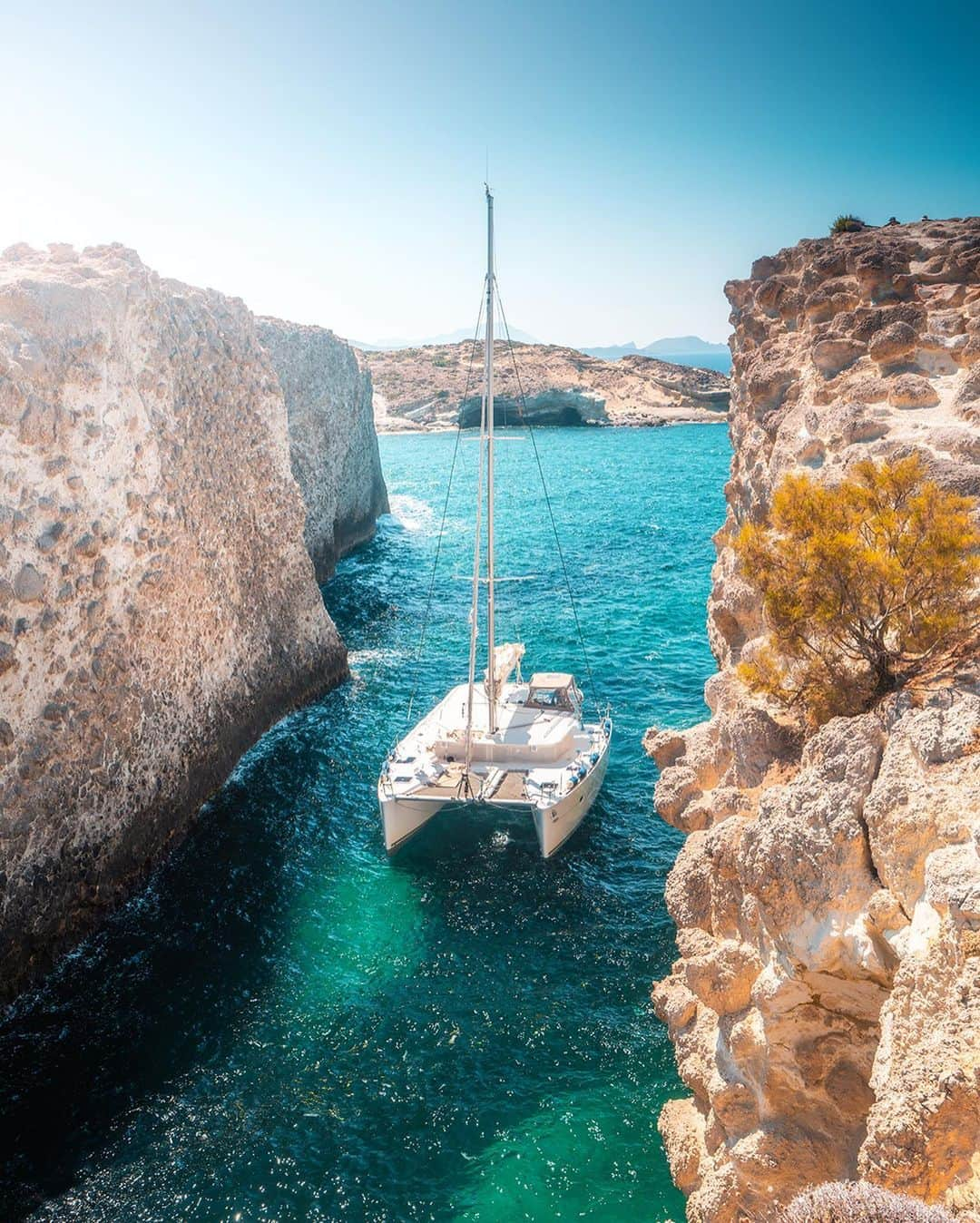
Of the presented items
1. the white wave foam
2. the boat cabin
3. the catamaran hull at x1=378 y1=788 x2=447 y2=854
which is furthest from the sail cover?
the white wave foam

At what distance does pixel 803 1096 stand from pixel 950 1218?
4.79 meters

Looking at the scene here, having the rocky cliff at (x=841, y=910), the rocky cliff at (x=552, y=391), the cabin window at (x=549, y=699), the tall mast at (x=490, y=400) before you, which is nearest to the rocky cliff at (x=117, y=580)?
the tall mast at (x=490, y=400)

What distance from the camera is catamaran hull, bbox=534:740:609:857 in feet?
69.1

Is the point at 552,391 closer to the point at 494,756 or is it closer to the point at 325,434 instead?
the point at 325,434

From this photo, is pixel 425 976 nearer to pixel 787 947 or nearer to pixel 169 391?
pixel 787 947

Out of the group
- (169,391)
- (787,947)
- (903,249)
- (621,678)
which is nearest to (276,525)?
(169,391)

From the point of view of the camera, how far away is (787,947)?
1055 cm

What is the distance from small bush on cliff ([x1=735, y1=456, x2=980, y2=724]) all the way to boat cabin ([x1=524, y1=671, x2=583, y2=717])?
12013mm

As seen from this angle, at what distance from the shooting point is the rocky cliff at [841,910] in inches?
297

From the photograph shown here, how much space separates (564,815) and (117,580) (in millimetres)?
13382

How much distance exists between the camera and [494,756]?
23625 mm

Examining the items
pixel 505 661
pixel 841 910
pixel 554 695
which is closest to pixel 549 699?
pixel 554 695

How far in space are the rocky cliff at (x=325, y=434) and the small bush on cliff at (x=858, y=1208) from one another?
135 ft

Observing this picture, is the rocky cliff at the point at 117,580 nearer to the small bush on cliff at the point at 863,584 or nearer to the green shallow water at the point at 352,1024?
the green shallow water at the point at 352,1024
